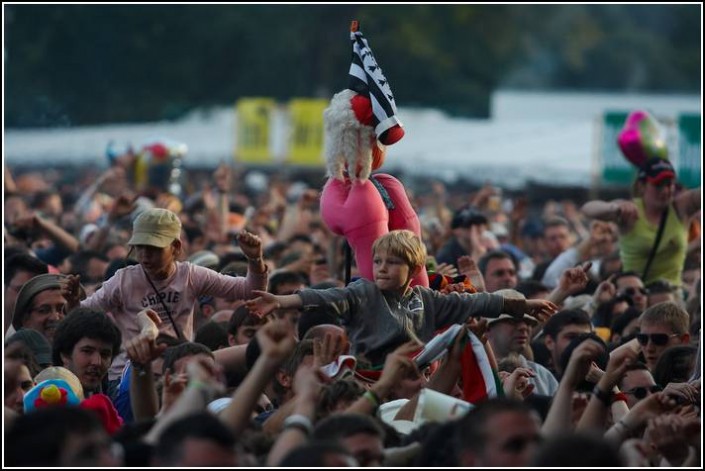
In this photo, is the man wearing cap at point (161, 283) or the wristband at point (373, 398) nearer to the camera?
the wristband at point (373, 398)

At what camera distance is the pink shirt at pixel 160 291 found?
8.52 metres

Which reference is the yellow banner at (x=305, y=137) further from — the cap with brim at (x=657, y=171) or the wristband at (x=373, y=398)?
the wristband at (x=373, y=398)

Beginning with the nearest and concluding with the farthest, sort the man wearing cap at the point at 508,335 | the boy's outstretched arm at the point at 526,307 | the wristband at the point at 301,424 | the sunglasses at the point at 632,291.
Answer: the wristband at the point at 301,424, the boy's outstretched arm at the point at 526,307, the man wearing cap at the point at 508,335, the sunglasses at the point at 632,291

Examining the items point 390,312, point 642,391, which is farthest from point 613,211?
point 390,312

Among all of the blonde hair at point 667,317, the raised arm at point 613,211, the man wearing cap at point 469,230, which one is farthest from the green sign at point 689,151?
the blonde hair at point 667,317

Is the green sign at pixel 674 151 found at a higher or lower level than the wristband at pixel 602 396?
higher

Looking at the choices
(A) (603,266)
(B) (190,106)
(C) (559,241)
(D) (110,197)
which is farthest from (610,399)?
(B) (190,106)

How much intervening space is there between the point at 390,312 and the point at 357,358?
9.1 inches

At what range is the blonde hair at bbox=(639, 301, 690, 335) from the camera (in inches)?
360

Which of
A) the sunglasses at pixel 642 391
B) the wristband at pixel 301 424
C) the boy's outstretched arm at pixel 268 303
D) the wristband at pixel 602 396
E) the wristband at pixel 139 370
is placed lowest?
the sunglasses at pixel 642 391

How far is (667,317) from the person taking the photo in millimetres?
9164

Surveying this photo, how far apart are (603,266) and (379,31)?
3754 centimetres

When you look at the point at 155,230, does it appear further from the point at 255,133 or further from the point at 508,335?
the point at 255,133

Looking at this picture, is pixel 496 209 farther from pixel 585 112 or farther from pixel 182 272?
pixel 585 112
